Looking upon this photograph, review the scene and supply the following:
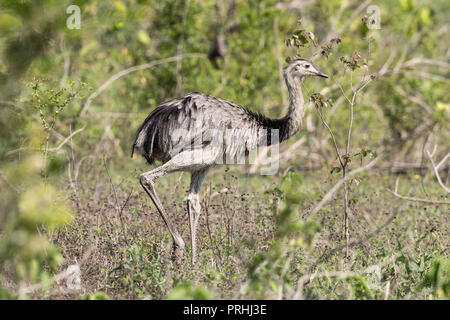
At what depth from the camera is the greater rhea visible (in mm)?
5387

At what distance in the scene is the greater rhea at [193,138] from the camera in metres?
5.39

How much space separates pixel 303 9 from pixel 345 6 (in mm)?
1146

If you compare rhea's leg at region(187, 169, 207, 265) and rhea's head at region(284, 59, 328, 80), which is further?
rhea's head at region(284, 59, 328, 80)

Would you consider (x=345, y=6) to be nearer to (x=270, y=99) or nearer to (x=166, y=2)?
(x=270, y=99)

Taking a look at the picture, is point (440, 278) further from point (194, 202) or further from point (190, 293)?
point (194, 202)

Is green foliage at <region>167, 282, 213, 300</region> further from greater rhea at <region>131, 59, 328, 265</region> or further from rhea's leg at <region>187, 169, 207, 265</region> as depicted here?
rhea's leg at <region>187, 169, 207, 265</region>

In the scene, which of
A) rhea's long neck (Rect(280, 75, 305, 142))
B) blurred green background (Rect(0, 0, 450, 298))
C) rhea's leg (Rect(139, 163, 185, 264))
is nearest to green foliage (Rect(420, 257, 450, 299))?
rhea's leg (Rect(139, 163, 185, 264))

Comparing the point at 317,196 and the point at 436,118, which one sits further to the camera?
the point at 436,118

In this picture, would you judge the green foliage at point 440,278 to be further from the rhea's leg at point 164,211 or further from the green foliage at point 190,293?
the rhea's leg at point 164,211

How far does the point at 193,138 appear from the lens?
5.43 m

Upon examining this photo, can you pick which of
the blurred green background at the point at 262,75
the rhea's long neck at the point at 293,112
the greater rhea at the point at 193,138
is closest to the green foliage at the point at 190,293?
the greater rhea at the point at 193,138

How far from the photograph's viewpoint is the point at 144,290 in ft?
13.7

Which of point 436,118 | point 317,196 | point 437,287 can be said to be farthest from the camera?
point 436,118
